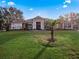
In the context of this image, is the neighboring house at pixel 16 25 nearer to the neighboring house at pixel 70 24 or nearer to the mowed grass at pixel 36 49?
the neighboring house at pixel 70 24

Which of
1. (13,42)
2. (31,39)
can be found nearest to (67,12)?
(31,39)

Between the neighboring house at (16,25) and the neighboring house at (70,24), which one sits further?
the neighboring house at (16,25)

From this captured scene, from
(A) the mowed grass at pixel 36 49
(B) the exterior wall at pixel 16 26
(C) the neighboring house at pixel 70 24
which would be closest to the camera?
(A) the mowed grass at pixel 36 49

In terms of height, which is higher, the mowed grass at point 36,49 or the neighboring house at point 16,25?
the neighboring house at point 16,25

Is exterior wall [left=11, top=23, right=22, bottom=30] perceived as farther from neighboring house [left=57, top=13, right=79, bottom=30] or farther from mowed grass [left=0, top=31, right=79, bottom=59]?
mowed grass [left=0, top=31, right=79, bottom=59]

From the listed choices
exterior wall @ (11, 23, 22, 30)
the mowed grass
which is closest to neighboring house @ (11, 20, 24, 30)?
exterior wall @ (11, 23, 22, 30)

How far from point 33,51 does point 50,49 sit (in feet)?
2.19

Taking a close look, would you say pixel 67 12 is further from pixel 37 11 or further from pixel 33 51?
pixel 33 51

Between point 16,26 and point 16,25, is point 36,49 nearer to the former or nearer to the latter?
point 16,26

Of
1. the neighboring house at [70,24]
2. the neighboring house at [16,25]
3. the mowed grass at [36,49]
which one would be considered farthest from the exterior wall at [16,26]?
the mowed grass at [36,49]

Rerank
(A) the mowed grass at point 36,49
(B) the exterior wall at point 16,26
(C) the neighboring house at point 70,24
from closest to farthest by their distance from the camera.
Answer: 1. (A) the mowed grass at point 36,49
2. (C) the neighboring house at point 70,24
3. (B) the exterior wall at point 16,26

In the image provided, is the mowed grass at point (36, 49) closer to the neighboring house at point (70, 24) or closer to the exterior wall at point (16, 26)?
the neighboring house at point (70, 24)

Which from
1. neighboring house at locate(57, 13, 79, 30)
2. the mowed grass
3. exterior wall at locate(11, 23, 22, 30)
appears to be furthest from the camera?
exterior wall at locate(11, 23, 22, 30)

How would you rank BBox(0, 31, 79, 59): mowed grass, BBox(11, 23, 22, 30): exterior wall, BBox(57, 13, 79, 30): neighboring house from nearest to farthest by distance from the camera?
BBox(0, 31, 79, 59): mowed grass → BBox(57, 13, 79, 30): neighboring house → BBox(11, 23, 22, 30): exterior wall
